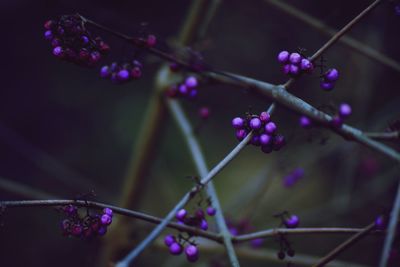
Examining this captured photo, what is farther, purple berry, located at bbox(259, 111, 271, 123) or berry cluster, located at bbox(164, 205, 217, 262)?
berry cluster, located at bbox(164, 205, 217, 262)

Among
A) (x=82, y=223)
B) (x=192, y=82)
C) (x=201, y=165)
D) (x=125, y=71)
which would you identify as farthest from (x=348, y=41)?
(x=82, y=223)

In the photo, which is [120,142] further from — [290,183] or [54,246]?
[290,183]

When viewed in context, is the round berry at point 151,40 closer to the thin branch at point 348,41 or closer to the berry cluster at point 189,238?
the berry cluster at point 189,238

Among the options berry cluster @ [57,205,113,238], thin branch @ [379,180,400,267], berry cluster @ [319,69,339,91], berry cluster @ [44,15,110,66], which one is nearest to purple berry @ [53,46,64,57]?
berry cluster @ [44,15,110,66]

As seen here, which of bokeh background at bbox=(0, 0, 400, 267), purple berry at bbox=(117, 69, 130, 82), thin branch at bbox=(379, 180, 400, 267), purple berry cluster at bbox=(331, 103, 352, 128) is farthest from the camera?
bokeh background at bbox=(0, 0, 400, 267)

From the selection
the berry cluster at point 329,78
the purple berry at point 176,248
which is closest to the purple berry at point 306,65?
the berry cluster at point 329,78

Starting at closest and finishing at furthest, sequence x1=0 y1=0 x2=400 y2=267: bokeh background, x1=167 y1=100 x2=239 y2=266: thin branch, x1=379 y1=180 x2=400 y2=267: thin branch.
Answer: x1=379 y1=180 x2=400 y2=267: thin branch
x1=167 y1=100 x2=239 y2=266: thin branch
x1=0 y1=0 x2=400 y2=267: bokeh background

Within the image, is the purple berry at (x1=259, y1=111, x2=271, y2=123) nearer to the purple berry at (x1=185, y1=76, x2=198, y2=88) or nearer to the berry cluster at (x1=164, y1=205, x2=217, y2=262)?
the berry cluster at (x1=164, y1=205, x2=217, y2=262)
